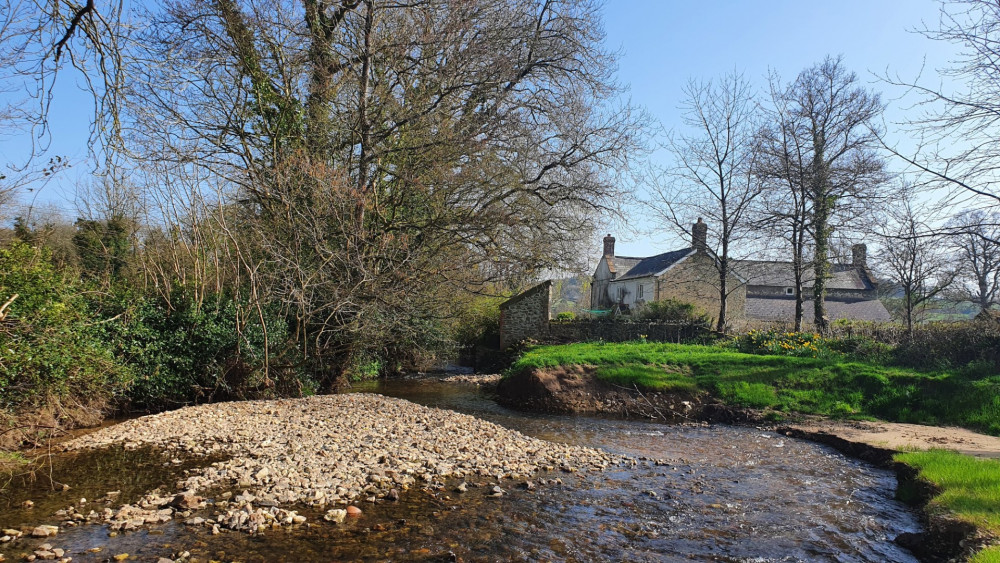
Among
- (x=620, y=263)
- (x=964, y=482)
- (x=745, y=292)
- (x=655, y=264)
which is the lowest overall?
(x=964, y=482)

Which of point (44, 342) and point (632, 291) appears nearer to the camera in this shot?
point (44, 342)

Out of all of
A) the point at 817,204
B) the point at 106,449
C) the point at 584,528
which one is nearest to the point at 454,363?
the point at 817,204

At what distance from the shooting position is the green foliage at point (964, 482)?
17.9 ft

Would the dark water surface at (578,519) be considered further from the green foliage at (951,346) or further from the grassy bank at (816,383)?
the green foliage at (951,346)

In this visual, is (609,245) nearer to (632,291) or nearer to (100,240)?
(632,291)

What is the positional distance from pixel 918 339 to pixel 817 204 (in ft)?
21.5

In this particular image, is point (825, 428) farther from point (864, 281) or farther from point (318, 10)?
point (864, 281)

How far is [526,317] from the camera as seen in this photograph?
22969mm

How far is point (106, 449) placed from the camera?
7.62 meters

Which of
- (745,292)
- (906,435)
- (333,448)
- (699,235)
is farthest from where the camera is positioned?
(745,292)

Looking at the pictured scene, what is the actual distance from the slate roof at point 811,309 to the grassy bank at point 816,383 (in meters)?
21.7

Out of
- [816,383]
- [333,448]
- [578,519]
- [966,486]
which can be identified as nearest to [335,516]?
[333,448]

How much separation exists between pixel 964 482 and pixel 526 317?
56.0ft

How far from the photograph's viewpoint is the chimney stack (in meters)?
44.8
